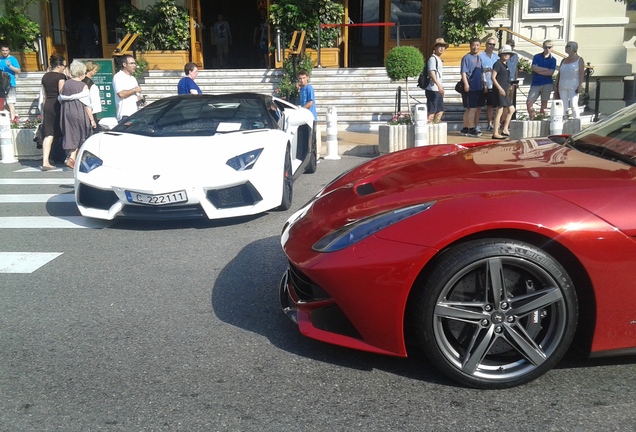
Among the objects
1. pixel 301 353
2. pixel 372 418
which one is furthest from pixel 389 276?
→ pixel 301 353

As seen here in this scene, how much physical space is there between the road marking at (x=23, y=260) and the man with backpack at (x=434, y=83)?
7.69 meters

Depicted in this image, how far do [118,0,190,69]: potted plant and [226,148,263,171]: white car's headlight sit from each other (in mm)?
12199

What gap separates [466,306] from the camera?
9.98 ft

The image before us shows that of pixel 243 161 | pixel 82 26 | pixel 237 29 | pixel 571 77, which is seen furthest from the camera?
pixel 237 29

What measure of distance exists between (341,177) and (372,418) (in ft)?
5.96

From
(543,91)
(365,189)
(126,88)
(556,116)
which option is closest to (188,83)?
(126,88)

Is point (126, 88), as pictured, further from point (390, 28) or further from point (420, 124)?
point (390, 28)

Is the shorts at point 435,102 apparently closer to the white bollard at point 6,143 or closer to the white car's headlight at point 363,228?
the white bollard at point 6,143

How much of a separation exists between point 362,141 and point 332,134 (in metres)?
1.57

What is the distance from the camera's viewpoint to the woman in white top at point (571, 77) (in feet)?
39.8

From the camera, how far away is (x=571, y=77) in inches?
482

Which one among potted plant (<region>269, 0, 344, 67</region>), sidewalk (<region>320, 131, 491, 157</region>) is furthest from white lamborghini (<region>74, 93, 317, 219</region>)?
potted plant (<region>269, 0, 344, 67</region>)

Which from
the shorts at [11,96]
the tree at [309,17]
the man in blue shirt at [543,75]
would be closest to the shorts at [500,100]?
the man in blue shirt at [543,75]

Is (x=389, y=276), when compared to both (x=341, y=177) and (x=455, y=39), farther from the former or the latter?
(x=455, y=39)
